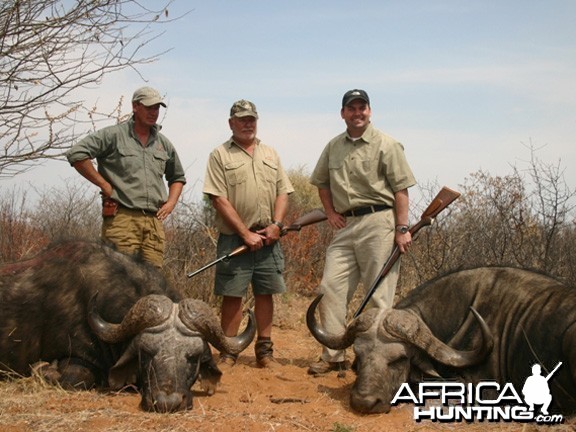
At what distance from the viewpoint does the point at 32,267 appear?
21.4 ft

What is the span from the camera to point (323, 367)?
22.1 feet

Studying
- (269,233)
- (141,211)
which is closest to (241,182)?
(269,233)

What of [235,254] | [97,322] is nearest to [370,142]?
[235,254]

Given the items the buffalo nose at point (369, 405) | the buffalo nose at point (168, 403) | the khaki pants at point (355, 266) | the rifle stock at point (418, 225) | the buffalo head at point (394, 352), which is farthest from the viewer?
the khaki pants at point (355, 266)

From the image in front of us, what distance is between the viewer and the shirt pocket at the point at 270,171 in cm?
710

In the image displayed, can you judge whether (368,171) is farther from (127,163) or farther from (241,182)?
(127,163)

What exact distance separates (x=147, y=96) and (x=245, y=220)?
1.55 meters

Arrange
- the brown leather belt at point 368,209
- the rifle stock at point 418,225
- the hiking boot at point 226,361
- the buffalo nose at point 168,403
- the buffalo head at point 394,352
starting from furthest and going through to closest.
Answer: the hiking boot at point 226,361 → the brown leather belt at point 368,209 → the rifle stock at point 418,225 → the buffalo head at point 394,352 → the buffalo nose at point 168,403

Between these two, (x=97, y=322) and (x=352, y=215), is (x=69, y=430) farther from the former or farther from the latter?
(x=352, y=215)

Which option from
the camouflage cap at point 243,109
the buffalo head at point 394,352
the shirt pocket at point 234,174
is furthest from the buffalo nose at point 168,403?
the camouflage cap at point 243,109

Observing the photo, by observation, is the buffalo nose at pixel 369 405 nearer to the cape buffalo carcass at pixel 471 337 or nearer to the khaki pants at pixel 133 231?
the cape buffalo carcass at pixel 471 337

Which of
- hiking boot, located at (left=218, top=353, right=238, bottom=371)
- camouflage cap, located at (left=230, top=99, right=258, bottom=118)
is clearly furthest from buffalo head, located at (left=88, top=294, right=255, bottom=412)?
camouflage cap, located at (left=230, top=99, right=258, bottom=118)

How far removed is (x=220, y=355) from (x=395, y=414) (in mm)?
2328

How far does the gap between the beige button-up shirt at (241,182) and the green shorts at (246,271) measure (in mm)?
189
